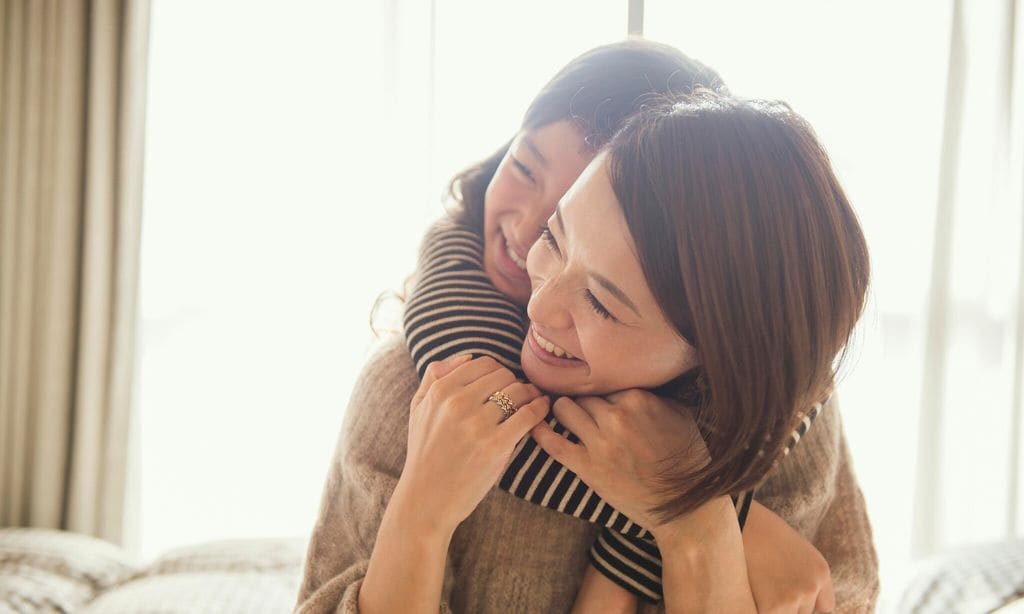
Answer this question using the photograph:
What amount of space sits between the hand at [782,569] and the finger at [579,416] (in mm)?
244

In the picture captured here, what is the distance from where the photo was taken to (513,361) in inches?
37.7

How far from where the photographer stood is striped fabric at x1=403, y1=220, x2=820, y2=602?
879 mm

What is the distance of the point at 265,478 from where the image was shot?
2453 mm

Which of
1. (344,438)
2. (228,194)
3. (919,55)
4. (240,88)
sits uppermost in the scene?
(919,55)

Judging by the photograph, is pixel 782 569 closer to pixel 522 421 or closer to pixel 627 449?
pixel 627 449

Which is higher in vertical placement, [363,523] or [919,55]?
[919,55]

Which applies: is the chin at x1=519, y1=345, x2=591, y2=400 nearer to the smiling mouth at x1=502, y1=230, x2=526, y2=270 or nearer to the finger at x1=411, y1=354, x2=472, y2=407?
the finger at x1=411, y1=354, x2=472, y2=407

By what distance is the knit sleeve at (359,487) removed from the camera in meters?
0.91

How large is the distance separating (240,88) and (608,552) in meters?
1.83

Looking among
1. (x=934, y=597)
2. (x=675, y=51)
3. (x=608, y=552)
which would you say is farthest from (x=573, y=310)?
Answer: (x=934, y=597)

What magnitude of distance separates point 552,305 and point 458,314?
173 mm

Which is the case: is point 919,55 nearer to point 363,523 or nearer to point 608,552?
point 608,552

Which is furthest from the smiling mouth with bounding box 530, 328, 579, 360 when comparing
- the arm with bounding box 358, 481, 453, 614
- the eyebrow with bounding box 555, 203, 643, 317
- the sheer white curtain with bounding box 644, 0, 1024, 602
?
the sheer white curtain with bounding box 644, 0, 1024, 602

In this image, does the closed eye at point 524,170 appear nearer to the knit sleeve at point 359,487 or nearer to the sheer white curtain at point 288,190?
the knit sleeve at point 359,487
